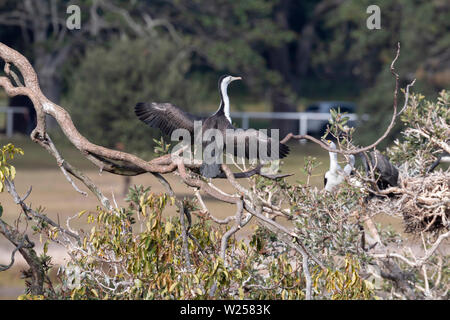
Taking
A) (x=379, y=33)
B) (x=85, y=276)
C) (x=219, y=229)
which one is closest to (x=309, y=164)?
(x=219, y=229)

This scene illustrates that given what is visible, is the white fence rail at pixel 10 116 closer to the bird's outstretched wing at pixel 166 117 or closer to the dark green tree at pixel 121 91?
the dark green tree at pixel 121 91

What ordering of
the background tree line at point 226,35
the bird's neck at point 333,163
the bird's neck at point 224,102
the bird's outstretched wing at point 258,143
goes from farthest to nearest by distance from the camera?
the background tree line at point 226,35
the bird's neck at point 333,163
the bird's neck at point 224,102
the bird's outstretched wing at point 258,143

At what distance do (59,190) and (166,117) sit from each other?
15909 mm

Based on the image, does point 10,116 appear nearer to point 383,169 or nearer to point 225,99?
point 225,99

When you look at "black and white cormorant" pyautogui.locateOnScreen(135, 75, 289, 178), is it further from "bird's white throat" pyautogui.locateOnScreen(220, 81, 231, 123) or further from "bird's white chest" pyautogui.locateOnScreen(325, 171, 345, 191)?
"bird's white chest" pyautogui.locateOnScreen(325, 171, 345, 191)

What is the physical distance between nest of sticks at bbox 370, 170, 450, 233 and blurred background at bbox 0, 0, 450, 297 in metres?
11.4

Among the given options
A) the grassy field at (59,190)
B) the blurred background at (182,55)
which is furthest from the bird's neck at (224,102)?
the blurred background at (182,55)

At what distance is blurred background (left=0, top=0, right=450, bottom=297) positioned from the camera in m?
19.7

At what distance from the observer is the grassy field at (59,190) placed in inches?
601

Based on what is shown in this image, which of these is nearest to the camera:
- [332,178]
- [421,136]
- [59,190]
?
[421,136]

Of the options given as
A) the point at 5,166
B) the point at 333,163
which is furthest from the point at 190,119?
the point at 333,163

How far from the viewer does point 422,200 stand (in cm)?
750

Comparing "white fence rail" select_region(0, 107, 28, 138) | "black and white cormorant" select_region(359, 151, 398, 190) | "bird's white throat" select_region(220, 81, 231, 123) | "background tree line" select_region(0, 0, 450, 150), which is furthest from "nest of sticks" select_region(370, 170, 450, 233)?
"white fence rail" select_region(0, 107, 28, 138)

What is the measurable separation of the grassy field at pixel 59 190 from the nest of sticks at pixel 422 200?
124 inches
